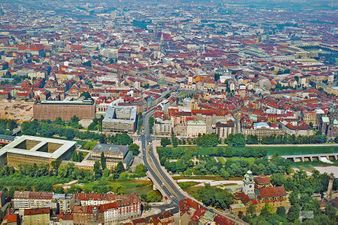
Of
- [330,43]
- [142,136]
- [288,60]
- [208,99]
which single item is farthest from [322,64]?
[142,136]

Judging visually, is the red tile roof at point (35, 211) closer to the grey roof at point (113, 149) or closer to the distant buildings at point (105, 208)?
the distant buildings at point (105, 208)

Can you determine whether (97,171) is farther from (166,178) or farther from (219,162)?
(219,162)

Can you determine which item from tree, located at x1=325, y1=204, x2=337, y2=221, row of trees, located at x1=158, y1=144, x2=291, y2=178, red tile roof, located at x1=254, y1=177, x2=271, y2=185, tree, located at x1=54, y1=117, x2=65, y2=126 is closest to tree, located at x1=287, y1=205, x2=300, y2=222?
tree, located at x1=325, y1=204, x2=337, y2=221

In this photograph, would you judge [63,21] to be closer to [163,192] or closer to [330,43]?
[330,43]

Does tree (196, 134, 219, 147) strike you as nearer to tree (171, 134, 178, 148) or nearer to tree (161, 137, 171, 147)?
tree (171, 134, 178, 148)

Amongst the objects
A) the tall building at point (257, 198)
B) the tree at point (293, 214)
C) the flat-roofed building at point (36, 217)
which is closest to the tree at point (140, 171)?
the tall building at point (257, 198)

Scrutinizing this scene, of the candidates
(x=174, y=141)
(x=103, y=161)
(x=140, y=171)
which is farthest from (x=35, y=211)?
(x=174, y=141)
